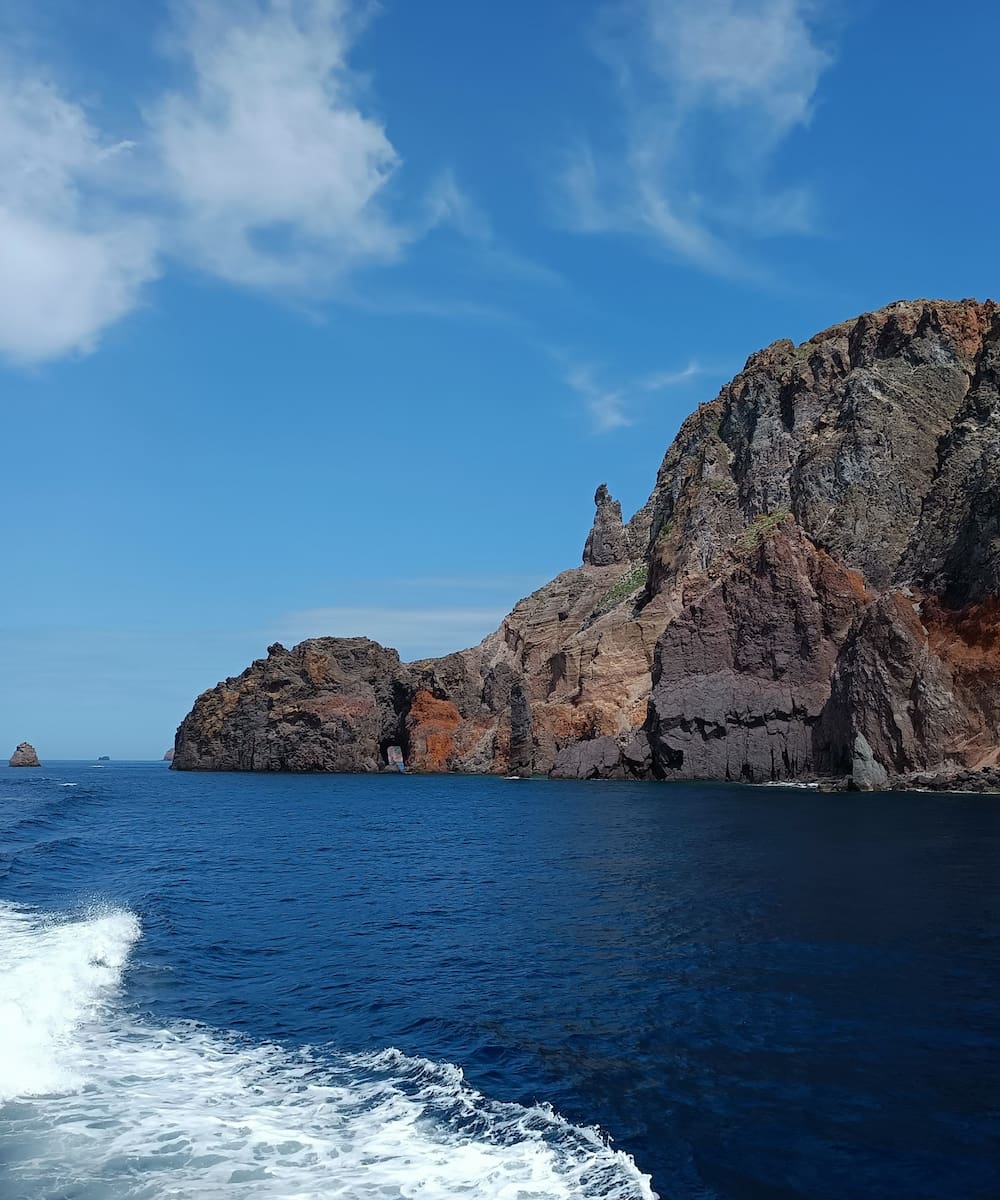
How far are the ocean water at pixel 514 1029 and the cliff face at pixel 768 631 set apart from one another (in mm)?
42664

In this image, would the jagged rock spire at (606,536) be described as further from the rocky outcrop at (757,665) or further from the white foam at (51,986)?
the white foam at (51,986)

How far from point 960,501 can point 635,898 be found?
70.5 meters

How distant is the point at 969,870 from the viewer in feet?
113

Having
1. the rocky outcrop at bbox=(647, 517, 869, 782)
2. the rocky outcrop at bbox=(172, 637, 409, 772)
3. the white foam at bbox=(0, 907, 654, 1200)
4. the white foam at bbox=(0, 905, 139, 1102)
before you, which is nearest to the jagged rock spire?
the rocky outcrop at bbox=(172, 637, 409, 772)

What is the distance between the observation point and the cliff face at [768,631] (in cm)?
7962

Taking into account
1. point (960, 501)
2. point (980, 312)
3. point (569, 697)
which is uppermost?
point (980, 312)

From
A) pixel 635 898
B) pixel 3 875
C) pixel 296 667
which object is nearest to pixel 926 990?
pixel 635 898

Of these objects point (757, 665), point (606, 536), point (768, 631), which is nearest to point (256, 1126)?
point (757, 665)

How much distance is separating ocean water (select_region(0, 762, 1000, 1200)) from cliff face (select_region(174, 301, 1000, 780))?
42.7 m

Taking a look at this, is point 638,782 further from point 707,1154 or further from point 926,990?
point 707,1154

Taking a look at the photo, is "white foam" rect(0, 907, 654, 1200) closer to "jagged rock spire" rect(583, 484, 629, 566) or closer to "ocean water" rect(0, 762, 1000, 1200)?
"ocean water" rect(0, 762, 1000, 1200)

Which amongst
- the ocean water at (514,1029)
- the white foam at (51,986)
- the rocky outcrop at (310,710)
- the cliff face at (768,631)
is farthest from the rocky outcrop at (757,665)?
the white foam at (51,986)

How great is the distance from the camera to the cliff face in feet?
261

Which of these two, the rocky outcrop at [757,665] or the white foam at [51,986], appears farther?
the rocky outcrop at [757,665]
